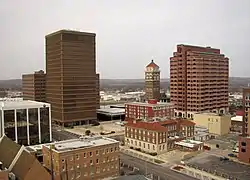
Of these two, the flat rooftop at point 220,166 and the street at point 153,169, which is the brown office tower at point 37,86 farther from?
the flat rooftop at point 220,166

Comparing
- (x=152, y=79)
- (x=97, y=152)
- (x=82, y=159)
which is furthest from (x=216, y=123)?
(x=82, y=159)

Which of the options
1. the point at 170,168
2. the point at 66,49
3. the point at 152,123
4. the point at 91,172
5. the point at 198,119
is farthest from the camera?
the point at 66,49

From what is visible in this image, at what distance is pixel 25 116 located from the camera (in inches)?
1184

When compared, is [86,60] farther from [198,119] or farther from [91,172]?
[91,172]

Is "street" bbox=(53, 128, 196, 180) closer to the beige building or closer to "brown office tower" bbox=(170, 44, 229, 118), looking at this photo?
the beige building

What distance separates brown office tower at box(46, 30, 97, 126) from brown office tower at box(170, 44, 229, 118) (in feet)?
45.3

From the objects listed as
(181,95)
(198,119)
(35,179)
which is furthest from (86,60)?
(35,179)

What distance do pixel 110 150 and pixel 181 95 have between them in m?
28.6

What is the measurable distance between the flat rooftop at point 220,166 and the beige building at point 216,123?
11.4m

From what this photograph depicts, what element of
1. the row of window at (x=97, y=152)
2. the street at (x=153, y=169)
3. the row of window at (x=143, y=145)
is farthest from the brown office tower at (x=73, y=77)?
the row of window at (x=97, y=152)

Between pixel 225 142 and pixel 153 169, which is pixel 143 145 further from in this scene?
pixel 225 142

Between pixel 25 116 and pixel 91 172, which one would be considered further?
pixel 25 116

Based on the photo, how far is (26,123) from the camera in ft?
99.2

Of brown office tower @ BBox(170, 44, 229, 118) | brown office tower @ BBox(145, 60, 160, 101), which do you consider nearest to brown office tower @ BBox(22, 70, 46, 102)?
brown office tower @ BBox(145, 60, 160, 101)
